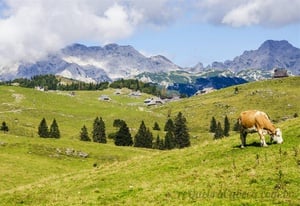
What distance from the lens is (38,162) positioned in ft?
276

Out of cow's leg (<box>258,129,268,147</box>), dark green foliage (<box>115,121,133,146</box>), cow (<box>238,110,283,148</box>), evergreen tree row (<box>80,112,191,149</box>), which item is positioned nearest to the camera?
cow's leg (<box>258,129,268,147</box>)

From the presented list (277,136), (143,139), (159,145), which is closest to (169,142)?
(159,145)

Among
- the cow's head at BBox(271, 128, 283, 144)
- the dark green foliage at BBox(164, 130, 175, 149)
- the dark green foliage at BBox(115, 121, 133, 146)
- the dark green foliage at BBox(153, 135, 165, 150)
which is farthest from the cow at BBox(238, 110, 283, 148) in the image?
the dark green foliage at BBox(164, 130, 175, 149)

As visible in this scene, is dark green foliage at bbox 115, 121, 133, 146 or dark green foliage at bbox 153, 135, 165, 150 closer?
dark green foliage at bbox 115, 121, 133, 146

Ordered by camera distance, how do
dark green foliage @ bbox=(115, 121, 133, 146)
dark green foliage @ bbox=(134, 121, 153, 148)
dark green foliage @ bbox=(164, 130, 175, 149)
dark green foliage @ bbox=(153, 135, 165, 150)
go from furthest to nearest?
dark green foliage @ bbox=(164, 130, 175, 149), dark green foliage @ bbox=(153, 135, 165, 150), dark green foliage @ bbox=(134, 121, 153, 148), dark green foliage @ bbox=(115, 121, 133, 146)

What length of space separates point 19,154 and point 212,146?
189ft

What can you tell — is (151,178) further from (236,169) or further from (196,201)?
(196,201)

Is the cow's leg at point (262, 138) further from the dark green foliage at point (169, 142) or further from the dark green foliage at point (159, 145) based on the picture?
the dark green foliage at point (169, 142)

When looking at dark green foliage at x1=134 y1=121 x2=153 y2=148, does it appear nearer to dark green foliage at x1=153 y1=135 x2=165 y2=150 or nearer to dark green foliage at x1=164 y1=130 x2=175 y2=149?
dark green foliage at x1=153 y1=135 x2=165 y2=150

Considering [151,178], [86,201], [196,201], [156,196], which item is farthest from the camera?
[151,178]

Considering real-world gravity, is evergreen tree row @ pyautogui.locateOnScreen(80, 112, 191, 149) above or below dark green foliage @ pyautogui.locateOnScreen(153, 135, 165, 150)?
above

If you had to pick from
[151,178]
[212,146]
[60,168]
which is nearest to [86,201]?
[151,178]

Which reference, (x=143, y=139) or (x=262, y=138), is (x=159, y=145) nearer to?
(x=143, y=139)

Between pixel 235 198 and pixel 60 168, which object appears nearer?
pixel 235 198
